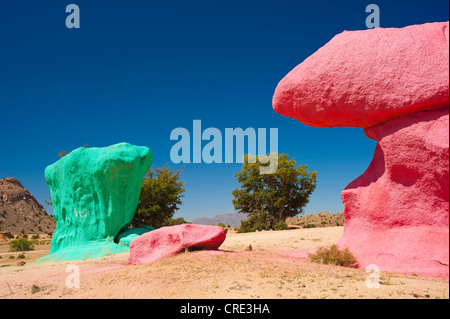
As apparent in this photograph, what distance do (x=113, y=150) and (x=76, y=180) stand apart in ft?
7.39

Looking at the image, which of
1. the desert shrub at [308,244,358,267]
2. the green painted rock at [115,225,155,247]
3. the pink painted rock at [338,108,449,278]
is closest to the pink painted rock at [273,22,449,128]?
the pink painted rock at [338,108,449,278]

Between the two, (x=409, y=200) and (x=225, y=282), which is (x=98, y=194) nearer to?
(x=225, y=282)

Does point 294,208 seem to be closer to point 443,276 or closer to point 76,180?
point 76,180

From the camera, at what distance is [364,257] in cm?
677

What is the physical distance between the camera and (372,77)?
21.0 feet

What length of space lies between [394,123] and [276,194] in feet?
66.8

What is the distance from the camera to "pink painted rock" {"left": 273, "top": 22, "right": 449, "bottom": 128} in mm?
5984

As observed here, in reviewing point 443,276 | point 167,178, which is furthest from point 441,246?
point 167,178

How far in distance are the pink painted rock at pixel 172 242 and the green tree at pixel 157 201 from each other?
14.4 metres

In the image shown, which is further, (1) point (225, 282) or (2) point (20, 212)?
(2) point (20, 212)

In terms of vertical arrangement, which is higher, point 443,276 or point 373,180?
point 373,180

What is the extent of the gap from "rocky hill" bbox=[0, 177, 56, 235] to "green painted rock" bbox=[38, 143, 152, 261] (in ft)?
122

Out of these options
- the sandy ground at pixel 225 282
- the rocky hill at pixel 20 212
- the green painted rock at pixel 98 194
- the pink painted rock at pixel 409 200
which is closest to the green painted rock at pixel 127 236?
the green painted rock at pixel 98 194

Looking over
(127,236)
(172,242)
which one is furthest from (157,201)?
(172,242)
